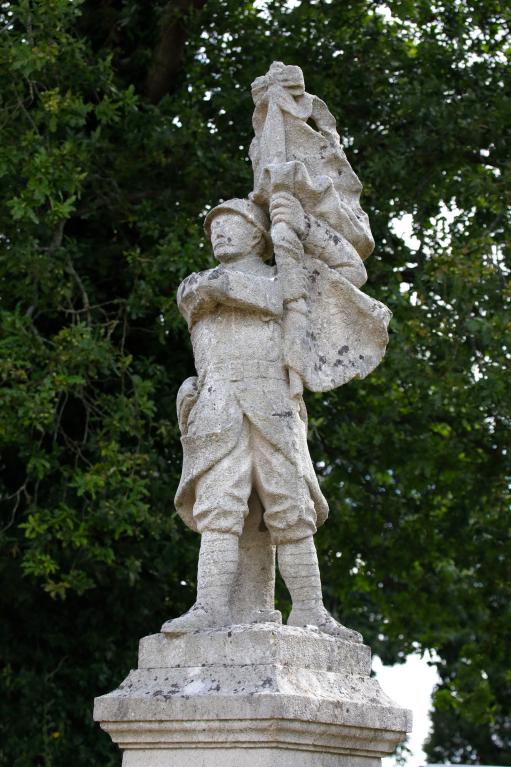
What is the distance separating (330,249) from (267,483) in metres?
1.25

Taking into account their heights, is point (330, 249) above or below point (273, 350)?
above

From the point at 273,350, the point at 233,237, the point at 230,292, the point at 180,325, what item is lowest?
the point at 273,350

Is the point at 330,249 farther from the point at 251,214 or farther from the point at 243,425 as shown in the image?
the point at 243,425

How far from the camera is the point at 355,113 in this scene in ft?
41.2

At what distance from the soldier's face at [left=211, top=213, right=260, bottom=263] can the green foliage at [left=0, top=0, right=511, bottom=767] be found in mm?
3538

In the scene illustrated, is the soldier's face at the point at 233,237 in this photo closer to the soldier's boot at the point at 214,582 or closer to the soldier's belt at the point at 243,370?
the soldier's belt at the point at 243,370

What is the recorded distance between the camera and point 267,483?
20.4ft

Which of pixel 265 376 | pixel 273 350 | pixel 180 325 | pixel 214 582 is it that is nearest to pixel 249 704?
pixel 214 582

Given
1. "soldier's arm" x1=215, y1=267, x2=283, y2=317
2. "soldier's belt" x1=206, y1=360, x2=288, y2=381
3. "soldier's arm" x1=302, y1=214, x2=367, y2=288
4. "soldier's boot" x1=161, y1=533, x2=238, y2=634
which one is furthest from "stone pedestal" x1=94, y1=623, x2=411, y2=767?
"soldier's arm" x1=302, y1=214, x2=367, y2=288

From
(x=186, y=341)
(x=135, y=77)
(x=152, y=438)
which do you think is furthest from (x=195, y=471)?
(x=135, y=77)

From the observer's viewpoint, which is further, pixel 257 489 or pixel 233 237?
pixel 233 237

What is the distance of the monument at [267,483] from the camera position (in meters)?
5.73

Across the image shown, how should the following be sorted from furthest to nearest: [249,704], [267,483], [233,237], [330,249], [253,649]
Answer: [330,249] → [233,237] → [267,483] → [253,649] → [249,704]

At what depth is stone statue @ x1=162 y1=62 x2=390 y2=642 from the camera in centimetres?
620
